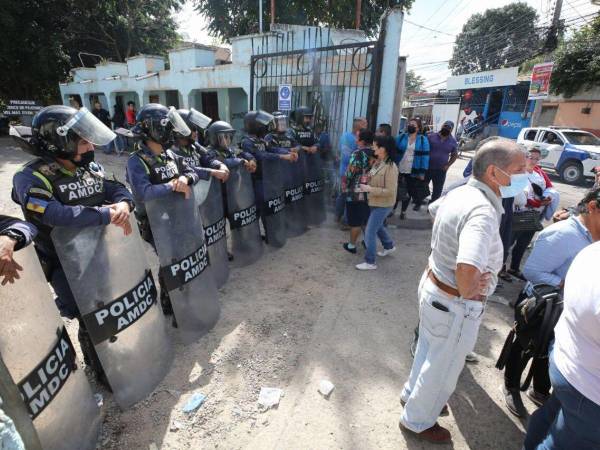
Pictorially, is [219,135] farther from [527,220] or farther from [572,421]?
[572,421]

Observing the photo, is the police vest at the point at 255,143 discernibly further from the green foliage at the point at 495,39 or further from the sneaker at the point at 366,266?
the green foliage at the point at 495,39

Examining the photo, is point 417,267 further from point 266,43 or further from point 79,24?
point 79,24

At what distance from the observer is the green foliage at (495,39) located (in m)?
29.9

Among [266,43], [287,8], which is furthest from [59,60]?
Answer: [266,43]

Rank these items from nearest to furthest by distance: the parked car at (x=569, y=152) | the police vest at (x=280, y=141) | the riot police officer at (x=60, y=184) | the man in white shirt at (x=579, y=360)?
the man in white shirt at (x=579, y=360), the riot police officer at (x=60, y=184), the police vest at (x=280, y=141), the parked car at (x=569, y=152)

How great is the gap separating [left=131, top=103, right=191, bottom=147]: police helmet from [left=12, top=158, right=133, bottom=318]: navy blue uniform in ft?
1.85

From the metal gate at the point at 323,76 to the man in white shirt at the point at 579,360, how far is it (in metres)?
4.94

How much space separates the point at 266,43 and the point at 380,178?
234 inches

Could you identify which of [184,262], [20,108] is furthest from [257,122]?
[20,108]

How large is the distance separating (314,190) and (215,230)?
2468 mm

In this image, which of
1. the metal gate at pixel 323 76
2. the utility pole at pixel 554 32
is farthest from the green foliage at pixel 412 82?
Answer: the metal gate at pixel 323 76

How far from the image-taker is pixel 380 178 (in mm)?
3736

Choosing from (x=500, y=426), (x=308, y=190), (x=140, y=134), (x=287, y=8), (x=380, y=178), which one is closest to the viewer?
(x=500, y=426)

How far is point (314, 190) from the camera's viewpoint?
5598 mm
